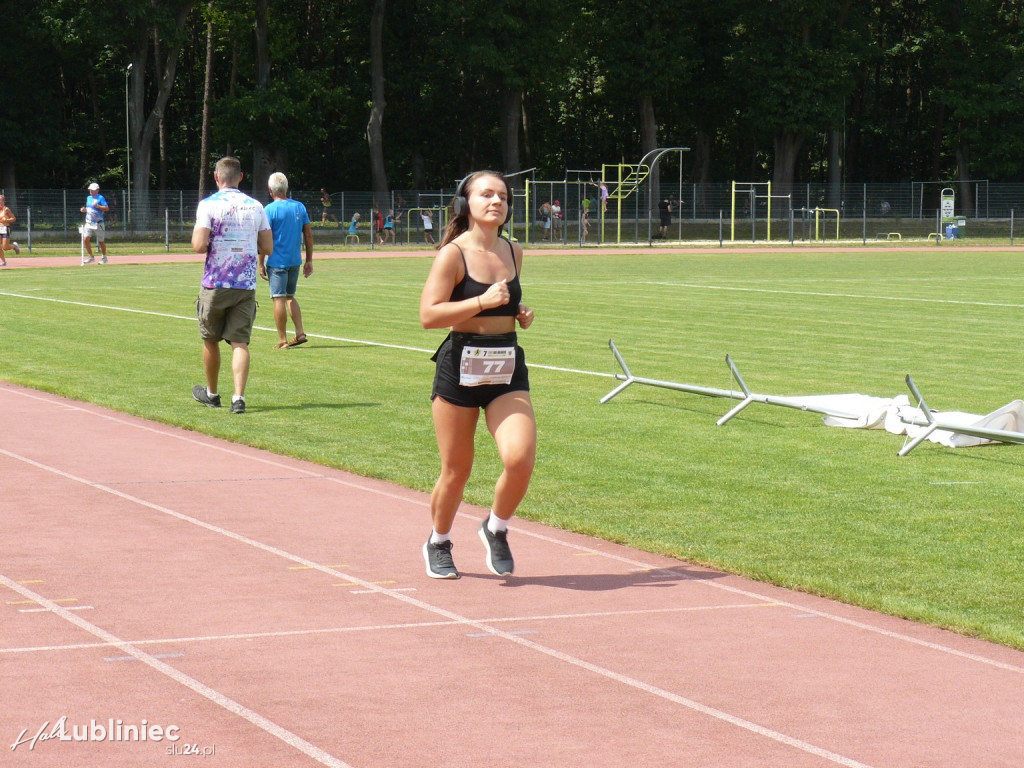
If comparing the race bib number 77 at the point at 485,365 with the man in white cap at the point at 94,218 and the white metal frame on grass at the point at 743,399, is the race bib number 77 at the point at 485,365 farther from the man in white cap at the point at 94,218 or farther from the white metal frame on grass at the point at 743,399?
the man in white cap at the point at 94,218

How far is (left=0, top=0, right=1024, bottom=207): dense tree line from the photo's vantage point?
6731 cm

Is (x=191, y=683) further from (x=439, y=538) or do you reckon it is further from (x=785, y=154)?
(x=785, y=154)

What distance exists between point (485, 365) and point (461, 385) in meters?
0.17

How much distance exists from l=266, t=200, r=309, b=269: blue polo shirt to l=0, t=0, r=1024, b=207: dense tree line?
45.3 meters

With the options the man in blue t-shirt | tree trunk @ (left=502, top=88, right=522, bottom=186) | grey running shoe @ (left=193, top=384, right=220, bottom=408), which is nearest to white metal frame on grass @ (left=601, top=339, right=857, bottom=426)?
grey running shoe @ (left=193, top=384, right=220, bottom=408)

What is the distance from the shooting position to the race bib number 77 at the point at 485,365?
667cm

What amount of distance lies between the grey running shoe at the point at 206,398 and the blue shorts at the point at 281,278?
14.2 ft

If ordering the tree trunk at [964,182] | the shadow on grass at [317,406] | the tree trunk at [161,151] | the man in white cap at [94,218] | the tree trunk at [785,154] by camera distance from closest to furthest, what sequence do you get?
1. the shadow on grass at [317,406]
2. the man in white cap at [94,218]
3. the tree trunk at [964,182]
4. the tree trunk at [161,151]
5. the tree trunk at [785,154]

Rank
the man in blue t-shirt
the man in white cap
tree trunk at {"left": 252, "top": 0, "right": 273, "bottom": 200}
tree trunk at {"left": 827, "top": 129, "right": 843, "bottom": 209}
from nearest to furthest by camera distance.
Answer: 1. the man in blue t-shirt
2. the man in white cap
3. tree trunk at {"left": 252, "top": 0, "right": 273, "bottom": 200}
4. tree trunk at {"left": 827, "top": 129, "right": 843, "bottom": 209}

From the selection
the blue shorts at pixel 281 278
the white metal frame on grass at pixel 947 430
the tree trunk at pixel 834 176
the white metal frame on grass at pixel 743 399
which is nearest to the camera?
the white metal frame on grass at pixel 947 430

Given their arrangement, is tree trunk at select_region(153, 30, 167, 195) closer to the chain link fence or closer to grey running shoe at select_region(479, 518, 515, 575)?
the chain link fence

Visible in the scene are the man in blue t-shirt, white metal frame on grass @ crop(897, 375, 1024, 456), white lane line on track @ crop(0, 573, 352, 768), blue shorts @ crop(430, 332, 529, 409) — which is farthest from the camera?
the man in blue t-shirt
